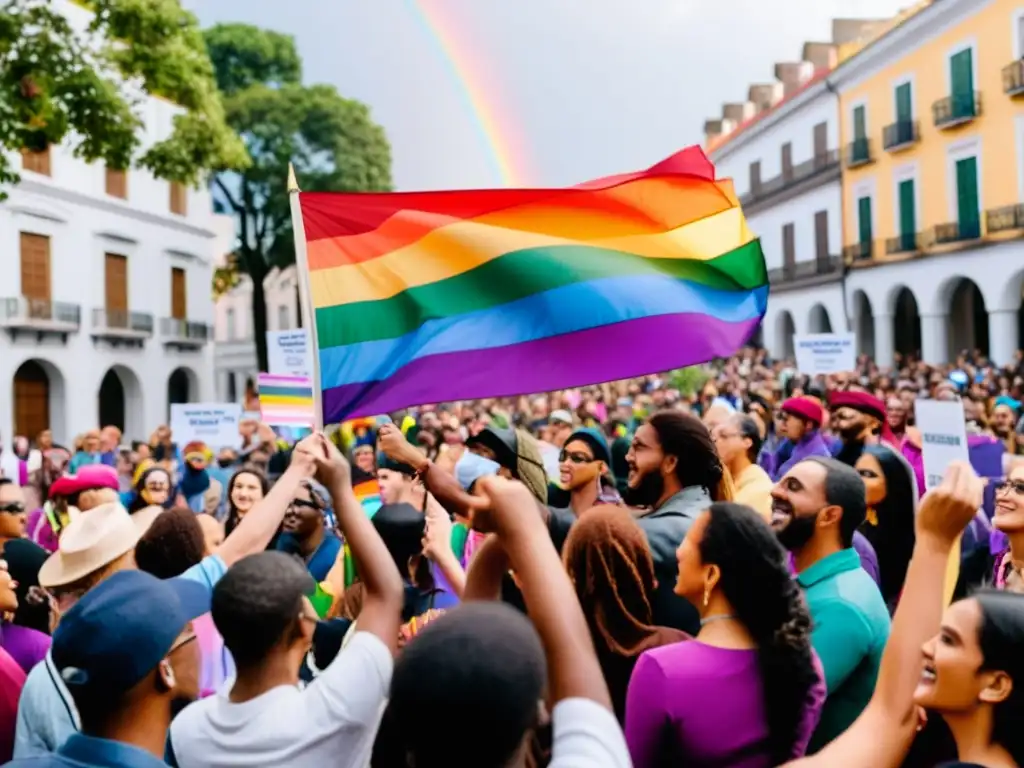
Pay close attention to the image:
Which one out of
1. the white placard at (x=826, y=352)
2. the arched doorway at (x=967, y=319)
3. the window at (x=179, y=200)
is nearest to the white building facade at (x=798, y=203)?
the arched doorway at (x=967, y=319)

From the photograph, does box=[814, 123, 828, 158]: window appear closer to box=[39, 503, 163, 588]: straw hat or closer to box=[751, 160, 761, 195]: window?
box=[751, 160, 761, 195]: window

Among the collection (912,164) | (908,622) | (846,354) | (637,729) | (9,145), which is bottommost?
(637,729)

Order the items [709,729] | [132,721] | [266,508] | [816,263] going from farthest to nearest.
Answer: [816,263] < [266,508] < [709,729] < [132,721]

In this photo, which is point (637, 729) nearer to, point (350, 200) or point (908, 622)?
point (908, 622)

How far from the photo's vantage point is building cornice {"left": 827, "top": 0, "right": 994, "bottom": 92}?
27.8 metres

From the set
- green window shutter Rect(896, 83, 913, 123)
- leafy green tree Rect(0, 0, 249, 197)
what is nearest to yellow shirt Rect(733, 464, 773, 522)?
leafy green tree Rect(0, 0, 249, 197)

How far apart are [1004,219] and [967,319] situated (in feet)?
17.6

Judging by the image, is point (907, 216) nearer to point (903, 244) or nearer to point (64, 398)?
point (903, 244)

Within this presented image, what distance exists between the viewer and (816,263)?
121ft

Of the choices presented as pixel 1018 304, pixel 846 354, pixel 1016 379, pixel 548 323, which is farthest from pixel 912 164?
pixel 548 323

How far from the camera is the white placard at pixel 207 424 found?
34.3ft

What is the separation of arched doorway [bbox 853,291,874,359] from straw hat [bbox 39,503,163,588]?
33.9 metres

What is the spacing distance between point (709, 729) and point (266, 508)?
5.26ft

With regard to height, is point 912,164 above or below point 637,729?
above
